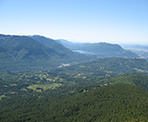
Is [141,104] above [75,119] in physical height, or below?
above

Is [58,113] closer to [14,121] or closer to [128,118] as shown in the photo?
[14,121]

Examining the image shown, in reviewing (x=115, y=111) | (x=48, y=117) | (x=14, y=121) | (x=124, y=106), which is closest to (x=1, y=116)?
(x=14, y=121)

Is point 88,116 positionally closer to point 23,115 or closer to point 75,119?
point 75,119

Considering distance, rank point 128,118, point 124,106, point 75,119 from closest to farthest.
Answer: point 128,118
point 75,119
point 124,106

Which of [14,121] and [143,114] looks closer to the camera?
[143,114]

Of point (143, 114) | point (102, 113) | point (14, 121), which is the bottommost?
point (14, 121)

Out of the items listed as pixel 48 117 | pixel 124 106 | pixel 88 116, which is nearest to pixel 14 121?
pixel 48 117

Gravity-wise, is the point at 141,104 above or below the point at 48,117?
above

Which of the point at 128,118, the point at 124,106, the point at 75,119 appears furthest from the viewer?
the point at 124,106

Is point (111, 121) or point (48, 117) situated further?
point (48, 117)
